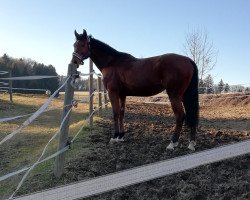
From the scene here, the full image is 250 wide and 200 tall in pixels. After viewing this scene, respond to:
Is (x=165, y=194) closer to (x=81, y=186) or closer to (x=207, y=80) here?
(x=81, y=186)

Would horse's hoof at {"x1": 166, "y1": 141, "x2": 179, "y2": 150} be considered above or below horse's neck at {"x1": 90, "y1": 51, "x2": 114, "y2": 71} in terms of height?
below

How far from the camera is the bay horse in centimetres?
671

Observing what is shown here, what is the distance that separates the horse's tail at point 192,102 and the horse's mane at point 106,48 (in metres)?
1.41

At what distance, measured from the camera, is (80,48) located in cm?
745

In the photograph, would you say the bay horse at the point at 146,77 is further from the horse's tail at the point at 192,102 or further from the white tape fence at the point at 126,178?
the white tape fence at the point at 126,178

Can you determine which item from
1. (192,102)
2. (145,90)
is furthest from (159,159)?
(145,90)

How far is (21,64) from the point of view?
54.1 metres

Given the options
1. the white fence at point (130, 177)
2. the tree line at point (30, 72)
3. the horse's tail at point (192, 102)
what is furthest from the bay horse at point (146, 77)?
the tree line at point (30, 72)

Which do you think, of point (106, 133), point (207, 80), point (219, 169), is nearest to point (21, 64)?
point (207, 80)

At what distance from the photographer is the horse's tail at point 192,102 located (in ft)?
22.1

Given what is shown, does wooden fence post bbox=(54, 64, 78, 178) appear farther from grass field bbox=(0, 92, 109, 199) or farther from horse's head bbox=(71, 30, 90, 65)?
horse's head bbox=(71, 30, 90, 65)

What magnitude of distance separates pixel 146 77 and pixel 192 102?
0.92 metres

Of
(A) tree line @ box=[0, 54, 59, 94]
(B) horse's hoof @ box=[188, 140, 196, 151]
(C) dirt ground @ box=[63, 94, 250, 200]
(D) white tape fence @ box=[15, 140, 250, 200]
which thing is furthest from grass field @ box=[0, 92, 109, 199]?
(A) tree line @ box=[0, 54, 59, 94]

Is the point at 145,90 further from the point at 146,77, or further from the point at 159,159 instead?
the point at 159,159
